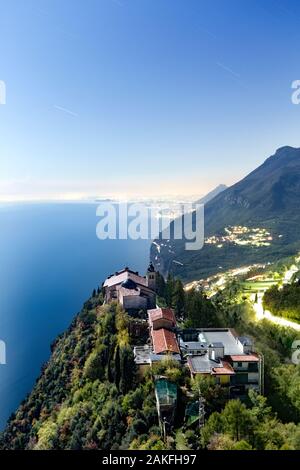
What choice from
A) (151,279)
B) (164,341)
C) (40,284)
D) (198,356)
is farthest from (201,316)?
(40,284)

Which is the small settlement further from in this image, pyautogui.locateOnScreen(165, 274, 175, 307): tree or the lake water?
the lake water

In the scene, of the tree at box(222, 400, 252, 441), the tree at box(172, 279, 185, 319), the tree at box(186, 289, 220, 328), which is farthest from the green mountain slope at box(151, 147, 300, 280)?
the tree at box(222, 400, 252, 441)

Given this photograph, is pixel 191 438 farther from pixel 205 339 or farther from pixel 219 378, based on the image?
pixel 205 339

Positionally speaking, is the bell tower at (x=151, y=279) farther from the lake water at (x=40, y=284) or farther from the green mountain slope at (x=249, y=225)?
the green mountain slope at (x=249, y=225)

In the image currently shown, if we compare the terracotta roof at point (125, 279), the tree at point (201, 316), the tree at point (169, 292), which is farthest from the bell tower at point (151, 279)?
the tree at point (201, 316)

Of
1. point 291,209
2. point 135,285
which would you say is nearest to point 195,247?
point 291,209

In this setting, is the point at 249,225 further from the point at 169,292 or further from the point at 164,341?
the point at 164,341

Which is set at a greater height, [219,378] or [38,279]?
[219,378]
